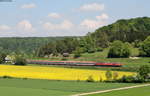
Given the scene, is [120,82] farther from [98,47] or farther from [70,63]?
[98,47]

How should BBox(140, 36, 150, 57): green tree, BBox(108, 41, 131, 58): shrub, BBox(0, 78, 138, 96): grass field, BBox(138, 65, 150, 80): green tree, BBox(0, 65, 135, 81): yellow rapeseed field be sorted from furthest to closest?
BBox(108, 41, 131, 58): shrub → BBox(140, 36, 150, 57): green tree → BBox(0, 65, 135, 81): yellow rapeseed field → BBox(138, 65, 150, 80): green tree → BBox(0, 78, 138, 96): grass field

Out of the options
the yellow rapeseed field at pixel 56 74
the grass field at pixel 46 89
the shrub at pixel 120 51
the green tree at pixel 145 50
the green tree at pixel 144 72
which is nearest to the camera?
the grass field at pixel 46 89

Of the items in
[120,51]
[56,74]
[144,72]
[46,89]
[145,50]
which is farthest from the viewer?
[120,51]

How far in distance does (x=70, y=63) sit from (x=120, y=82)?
57.6m

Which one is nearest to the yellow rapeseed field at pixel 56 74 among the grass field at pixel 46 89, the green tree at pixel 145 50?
the grass field at pixel 46 89

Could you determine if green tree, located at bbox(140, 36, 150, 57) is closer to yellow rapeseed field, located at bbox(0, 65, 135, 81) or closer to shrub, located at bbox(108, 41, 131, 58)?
shrub, located at bbox(108, 41, 131, 58)

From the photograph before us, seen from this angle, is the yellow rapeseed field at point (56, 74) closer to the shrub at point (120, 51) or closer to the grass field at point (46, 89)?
the grass field at point (46, 89)

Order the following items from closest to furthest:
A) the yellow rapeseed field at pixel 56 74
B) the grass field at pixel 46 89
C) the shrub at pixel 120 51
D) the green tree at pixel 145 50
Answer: the grass field at pixel 46 89 < the yellow rapeseed field at pixel 56 74 < the green tree at pixel 145 50 < the shrub at pixel 120 51

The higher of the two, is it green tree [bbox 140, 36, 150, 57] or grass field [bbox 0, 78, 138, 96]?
green tree [bbox 140, 36, 150, 57]

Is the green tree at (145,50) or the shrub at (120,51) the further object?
the shrub at (120,51)

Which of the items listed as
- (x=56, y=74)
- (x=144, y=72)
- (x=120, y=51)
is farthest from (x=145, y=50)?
(x=144, y=72)

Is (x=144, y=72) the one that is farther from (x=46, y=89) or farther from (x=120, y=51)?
(x=120, y=51)

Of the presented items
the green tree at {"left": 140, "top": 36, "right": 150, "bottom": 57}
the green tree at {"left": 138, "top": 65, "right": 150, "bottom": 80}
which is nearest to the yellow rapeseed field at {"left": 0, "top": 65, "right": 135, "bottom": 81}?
the green tree at {"left": 138, "top": 65, "right": 150, "bottom": 80}

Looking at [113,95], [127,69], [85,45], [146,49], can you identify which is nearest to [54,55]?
[85,45]
